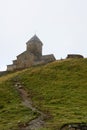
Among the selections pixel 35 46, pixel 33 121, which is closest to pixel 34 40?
pixel 35 46

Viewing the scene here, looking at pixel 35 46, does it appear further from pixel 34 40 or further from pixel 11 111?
pixel 11 111

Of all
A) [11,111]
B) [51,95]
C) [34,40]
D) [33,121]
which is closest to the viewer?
[33,121]

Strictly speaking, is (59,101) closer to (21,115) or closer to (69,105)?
(69,105)

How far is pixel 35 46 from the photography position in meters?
114

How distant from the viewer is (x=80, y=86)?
6694 cm

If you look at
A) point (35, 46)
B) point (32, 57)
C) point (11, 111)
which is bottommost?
point (11, 111)

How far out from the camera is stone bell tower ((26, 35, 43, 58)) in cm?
11343

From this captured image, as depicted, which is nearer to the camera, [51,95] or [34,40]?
[51,95]

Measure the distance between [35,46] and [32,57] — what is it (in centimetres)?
567

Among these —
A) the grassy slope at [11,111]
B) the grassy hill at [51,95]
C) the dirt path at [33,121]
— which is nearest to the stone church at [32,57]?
the grassy hill at [51,95]

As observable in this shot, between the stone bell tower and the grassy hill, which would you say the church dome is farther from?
the grassy hill

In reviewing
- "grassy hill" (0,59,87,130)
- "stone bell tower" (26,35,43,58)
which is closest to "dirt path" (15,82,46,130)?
"grassy hill" (0,59,87,130)

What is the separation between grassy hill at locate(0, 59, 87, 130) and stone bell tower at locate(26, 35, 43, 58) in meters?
25.6

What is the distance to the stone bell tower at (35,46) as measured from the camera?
113m
